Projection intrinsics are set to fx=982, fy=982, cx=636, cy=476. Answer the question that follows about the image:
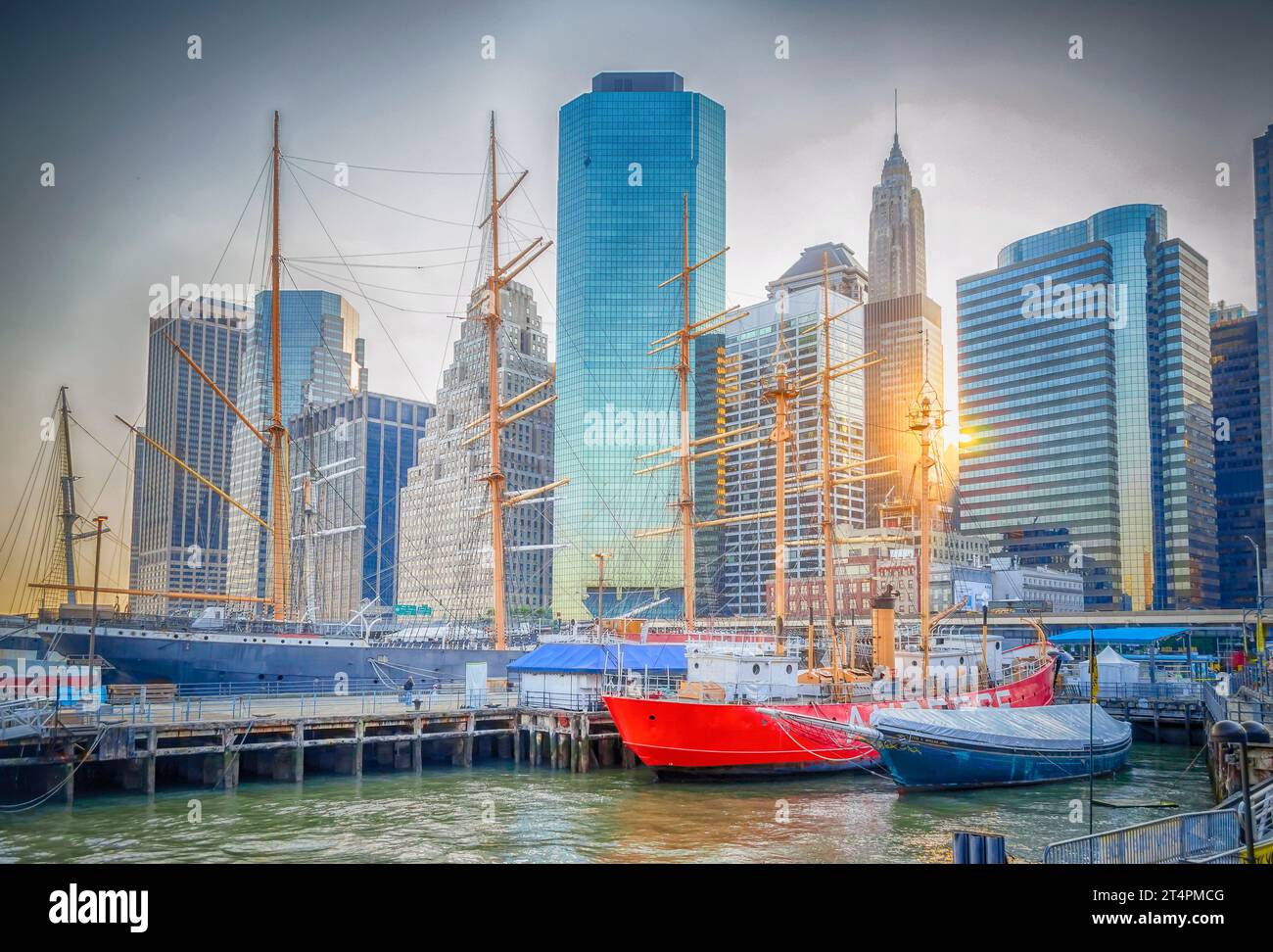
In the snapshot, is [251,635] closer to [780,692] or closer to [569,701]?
[569,701]

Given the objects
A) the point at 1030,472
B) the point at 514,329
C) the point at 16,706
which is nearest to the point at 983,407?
the point at 1030,472

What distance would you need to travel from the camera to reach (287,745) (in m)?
27.4

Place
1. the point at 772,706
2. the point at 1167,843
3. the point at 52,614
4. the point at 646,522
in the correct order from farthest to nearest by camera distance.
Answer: the point at 646,522 → the point at 52,614 → the point at 772,706 → the point at 1167,843

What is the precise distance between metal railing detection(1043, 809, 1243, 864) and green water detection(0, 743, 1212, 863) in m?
5.54

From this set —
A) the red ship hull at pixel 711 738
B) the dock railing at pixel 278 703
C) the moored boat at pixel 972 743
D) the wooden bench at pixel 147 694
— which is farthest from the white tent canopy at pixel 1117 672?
the wooden bench at pixel 147 694

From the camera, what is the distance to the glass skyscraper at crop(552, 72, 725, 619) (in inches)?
4313

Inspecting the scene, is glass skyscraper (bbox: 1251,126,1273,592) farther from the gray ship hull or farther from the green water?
the gray ship hull

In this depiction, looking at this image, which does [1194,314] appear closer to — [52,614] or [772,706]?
[772,706]

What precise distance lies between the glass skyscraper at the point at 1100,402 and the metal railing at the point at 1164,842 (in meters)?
107

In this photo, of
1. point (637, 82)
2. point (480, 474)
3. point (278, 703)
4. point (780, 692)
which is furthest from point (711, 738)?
point (637, 82)

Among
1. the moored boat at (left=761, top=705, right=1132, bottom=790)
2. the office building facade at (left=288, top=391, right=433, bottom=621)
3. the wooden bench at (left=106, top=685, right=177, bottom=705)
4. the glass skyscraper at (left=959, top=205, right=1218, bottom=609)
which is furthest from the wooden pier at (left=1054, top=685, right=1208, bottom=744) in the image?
the office building facade at (left=288, top=391, right=433, bottom=621)
